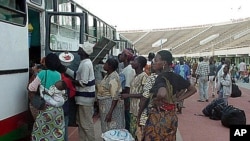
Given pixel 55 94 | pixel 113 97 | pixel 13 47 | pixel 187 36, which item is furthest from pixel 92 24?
pixel 187 36

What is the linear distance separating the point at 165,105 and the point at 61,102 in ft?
4.21

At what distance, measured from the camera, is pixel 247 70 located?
25.5 meters

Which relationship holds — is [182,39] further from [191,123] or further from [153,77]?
[153,77]

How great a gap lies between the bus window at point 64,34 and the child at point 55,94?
1.24 m

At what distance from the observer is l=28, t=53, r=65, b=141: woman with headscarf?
13.4 feet

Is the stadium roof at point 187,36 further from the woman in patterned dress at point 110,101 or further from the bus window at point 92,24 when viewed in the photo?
the woman in patterned dress at point 110,101

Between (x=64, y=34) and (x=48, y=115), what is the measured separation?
2364mm

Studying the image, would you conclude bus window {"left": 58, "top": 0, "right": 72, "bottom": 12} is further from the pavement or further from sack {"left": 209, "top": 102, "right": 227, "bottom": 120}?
sack {"left": 209, "top": 102, "right": 227, "bottom": 120}

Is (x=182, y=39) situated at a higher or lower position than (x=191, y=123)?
higher

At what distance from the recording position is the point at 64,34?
6172 millimetres

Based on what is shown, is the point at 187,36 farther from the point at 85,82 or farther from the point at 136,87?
the point at 85,82

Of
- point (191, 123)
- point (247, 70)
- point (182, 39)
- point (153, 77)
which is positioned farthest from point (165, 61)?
point (182, 39)

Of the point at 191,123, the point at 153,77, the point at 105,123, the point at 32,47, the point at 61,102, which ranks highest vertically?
the point at 32,47

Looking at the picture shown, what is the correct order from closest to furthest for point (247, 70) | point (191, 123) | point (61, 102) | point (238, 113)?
point (61, 102)
point (238, 113)
point (191, 123)
point (247, 70)
